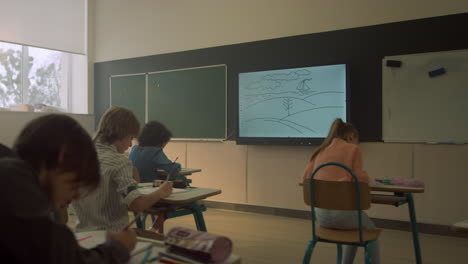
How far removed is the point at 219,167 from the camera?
17.9 feet

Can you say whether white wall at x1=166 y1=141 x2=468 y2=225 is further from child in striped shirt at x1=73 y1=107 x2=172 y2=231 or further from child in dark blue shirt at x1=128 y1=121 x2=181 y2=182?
child in striped shirt at x1=73 y1=107 x2=172 y2=231

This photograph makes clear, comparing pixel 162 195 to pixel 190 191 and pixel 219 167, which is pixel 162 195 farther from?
pixel 219 167

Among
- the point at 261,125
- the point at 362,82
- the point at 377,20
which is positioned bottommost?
the point at 261,125

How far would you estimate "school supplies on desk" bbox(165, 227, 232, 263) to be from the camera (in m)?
0.95

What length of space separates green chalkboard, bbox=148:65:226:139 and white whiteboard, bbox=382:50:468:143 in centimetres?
226

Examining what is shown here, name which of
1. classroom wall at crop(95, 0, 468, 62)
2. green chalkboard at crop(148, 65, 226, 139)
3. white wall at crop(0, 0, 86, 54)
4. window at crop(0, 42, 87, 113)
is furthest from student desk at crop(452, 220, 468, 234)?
white wall at crop(0, 0, 86, 54)

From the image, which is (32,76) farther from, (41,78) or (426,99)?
(426,99)

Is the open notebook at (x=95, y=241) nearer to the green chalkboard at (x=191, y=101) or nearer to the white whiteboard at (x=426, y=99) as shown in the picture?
the white whiteboard at (x=426, y=99)

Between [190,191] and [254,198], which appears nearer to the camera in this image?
[190,191]

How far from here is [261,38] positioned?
201 inches

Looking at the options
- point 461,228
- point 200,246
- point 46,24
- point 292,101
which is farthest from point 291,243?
point 46,24

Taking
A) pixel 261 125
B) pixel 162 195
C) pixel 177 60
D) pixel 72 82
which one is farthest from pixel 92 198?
pixel 72 82

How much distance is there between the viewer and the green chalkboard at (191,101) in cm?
542

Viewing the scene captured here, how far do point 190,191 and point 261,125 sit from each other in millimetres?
2838
